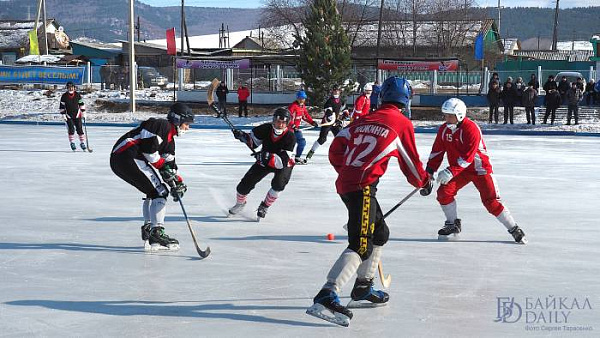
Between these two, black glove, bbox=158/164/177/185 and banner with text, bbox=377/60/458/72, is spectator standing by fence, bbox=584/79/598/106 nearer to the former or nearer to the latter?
banner with text, bbox=377/60/458/72

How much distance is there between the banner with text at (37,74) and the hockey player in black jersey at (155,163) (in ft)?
82.8

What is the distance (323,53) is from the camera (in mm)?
27844

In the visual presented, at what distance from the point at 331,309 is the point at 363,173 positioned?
809 mm

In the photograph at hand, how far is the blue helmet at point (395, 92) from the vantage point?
15.8 feet

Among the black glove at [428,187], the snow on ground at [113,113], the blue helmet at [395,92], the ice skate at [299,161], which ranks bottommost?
the snow on ground at [113,113]

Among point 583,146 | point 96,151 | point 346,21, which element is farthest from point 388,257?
point 346,21

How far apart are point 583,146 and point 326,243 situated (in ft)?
42.0

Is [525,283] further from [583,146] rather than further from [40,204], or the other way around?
[583,146]

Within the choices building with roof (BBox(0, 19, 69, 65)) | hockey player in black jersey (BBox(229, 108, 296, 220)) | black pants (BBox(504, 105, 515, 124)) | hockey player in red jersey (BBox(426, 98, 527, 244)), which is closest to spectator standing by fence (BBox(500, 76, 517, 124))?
black pants (BBox(504, 105, 515, 124))

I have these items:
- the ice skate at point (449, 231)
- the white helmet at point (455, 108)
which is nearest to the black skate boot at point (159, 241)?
the ice skate at point (449, 231)

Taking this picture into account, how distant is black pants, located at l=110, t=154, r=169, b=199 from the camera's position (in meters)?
6.71

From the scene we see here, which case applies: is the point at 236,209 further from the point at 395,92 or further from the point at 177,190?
the point at 395,92

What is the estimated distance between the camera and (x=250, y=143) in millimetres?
8273

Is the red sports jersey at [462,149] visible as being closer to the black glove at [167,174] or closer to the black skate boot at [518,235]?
the black skate boot at [518,235]
